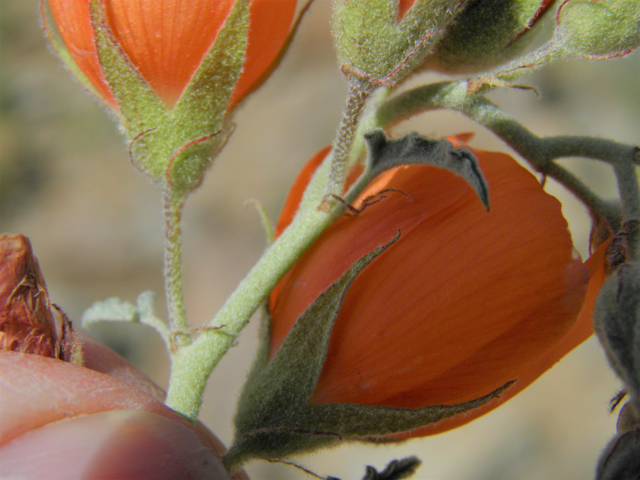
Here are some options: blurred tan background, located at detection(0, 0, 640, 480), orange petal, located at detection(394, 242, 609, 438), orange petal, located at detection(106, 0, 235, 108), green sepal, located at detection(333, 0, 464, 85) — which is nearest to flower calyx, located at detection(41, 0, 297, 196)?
orange petal, located at detection(106, 0, 235, 108)

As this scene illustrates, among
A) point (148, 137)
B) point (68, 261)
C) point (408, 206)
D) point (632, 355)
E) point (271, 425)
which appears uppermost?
point (148, 137)

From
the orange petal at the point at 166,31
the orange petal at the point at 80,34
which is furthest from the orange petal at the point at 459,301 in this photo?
the orange petal at the point at 80,34

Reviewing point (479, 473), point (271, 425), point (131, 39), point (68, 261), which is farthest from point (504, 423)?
point (68, 261)

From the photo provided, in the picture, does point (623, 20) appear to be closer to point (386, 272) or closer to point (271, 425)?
point (386, 272)

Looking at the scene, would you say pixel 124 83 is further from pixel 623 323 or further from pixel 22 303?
pixel 623 323

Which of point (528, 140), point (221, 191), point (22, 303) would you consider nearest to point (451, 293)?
point (528, 140)

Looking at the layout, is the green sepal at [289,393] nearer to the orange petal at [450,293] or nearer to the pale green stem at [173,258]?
the orange petal at [450,293]
